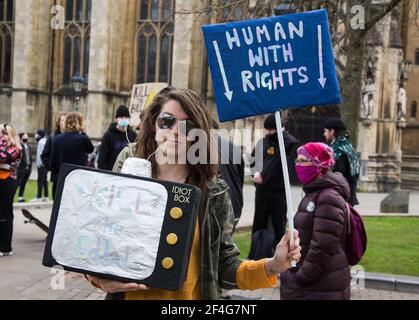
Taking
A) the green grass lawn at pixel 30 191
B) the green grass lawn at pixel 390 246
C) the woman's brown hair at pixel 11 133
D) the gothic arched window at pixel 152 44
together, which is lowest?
the green grass lawn at pixel 390 246

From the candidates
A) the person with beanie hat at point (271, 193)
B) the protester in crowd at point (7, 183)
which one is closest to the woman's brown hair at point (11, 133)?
the protester in crowd at point (7, 183)

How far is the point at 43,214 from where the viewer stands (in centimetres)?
1175

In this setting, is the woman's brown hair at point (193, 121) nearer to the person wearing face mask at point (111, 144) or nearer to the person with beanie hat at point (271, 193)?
the person with beanie hat at point (271, 193)

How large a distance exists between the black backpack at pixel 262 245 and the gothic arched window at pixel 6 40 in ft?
89.2

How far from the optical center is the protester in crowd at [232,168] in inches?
207

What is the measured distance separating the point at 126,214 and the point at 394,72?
2314 cm

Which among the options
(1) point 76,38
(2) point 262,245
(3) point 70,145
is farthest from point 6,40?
(2) point 262,245

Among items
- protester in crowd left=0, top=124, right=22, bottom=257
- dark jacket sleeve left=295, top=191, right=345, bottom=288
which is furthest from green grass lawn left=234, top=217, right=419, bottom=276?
dark jacket sleeve left=295, top=191, right=345, bottom=288

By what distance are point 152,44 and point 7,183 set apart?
72.6 feet

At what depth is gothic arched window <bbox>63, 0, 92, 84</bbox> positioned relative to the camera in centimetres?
Answer: 2969

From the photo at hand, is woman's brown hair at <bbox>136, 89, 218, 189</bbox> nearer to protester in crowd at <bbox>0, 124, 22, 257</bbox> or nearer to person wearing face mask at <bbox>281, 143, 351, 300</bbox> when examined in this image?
person wearing face mask at <bbox>281, 143, 351, 300</bbox>

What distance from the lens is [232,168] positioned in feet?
18.1

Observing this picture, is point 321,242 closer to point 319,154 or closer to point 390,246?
point 319,154

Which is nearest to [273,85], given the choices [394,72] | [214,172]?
[214,172]
